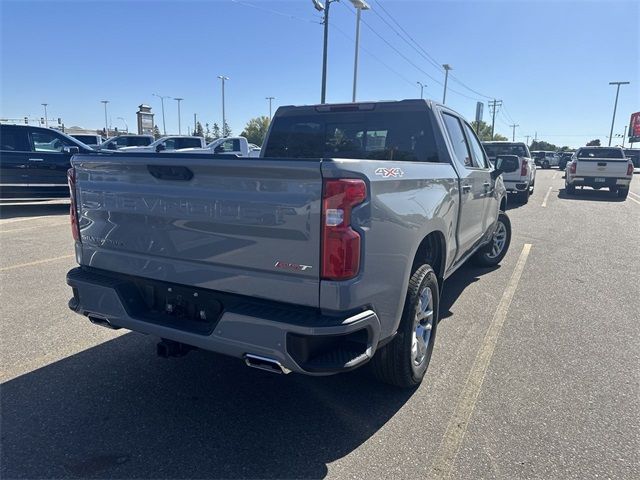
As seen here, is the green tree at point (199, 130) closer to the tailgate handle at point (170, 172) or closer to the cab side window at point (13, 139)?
the cab side window at point (13, 139)

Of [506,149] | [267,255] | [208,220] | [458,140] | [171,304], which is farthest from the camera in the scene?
[506,149]

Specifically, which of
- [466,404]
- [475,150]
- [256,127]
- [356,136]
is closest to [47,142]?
[356,136]

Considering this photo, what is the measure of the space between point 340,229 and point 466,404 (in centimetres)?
168

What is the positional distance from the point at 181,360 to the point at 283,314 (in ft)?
5.46

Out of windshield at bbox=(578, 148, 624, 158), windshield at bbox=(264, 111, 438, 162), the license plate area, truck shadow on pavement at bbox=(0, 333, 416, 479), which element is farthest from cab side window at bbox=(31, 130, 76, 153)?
windshield at bbox=(578, 148, 624, 158)

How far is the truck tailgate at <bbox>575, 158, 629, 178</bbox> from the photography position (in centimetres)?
1655

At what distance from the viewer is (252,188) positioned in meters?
2.38

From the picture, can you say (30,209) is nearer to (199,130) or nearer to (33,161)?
(33,161)

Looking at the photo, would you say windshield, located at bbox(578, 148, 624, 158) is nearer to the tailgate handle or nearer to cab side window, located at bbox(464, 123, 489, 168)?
cab side window, located at bbox(464, 123, 489, 168)

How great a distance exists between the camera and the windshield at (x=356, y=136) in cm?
412

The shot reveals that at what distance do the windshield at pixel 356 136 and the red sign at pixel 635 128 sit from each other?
87.9m

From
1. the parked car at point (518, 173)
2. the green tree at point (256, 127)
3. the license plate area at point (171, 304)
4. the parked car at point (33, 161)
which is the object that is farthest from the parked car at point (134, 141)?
the green tree at point (256, 127)

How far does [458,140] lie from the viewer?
457cm

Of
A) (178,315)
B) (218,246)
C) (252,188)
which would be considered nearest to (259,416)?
(178,315)
